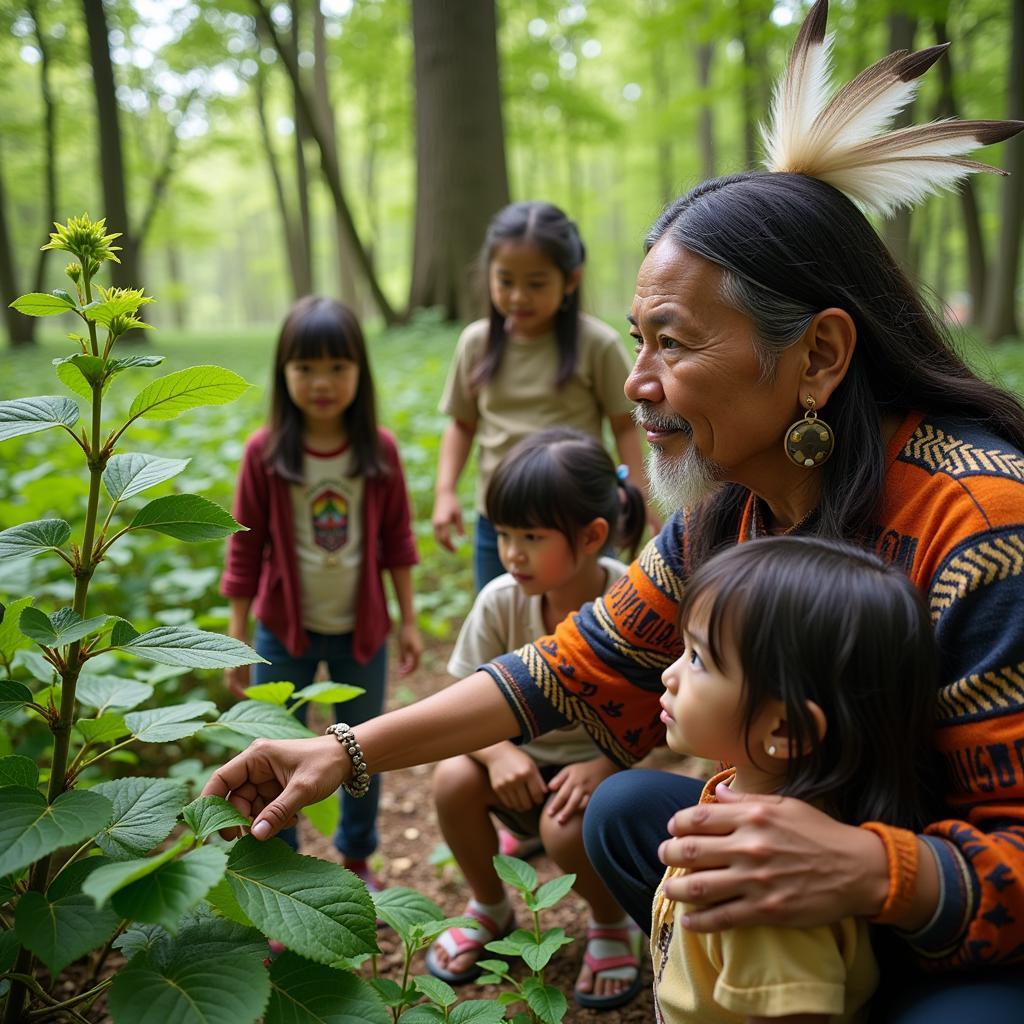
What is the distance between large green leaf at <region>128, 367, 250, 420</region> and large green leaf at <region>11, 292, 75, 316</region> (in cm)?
15

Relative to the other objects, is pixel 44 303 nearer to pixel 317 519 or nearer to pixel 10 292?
pixel 317 519

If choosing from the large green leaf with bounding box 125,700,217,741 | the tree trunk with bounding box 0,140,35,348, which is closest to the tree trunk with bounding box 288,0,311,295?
the tree trunk with bounding box 0,140,35,348

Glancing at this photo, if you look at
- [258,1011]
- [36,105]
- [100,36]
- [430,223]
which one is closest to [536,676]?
[258,1011]

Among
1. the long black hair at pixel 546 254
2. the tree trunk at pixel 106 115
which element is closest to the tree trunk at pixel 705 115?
the tree trunk at pixel 106 115

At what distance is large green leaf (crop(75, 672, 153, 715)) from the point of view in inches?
61.6

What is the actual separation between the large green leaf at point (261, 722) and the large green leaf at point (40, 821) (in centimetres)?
36

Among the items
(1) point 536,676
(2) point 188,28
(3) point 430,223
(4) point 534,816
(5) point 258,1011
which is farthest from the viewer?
(2) point 188,28

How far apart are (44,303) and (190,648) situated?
512 millimetres

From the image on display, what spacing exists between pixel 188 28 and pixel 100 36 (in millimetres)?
3927

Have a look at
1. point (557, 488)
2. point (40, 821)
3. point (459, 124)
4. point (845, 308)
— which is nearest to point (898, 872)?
point (845, 308)

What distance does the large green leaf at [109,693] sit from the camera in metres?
1.56

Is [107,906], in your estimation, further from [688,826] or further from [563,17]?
[563,17]

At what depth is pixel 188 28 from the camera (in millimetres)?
16594

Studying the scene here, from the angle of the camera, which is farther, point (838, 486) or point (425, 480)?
point (425, 480)
